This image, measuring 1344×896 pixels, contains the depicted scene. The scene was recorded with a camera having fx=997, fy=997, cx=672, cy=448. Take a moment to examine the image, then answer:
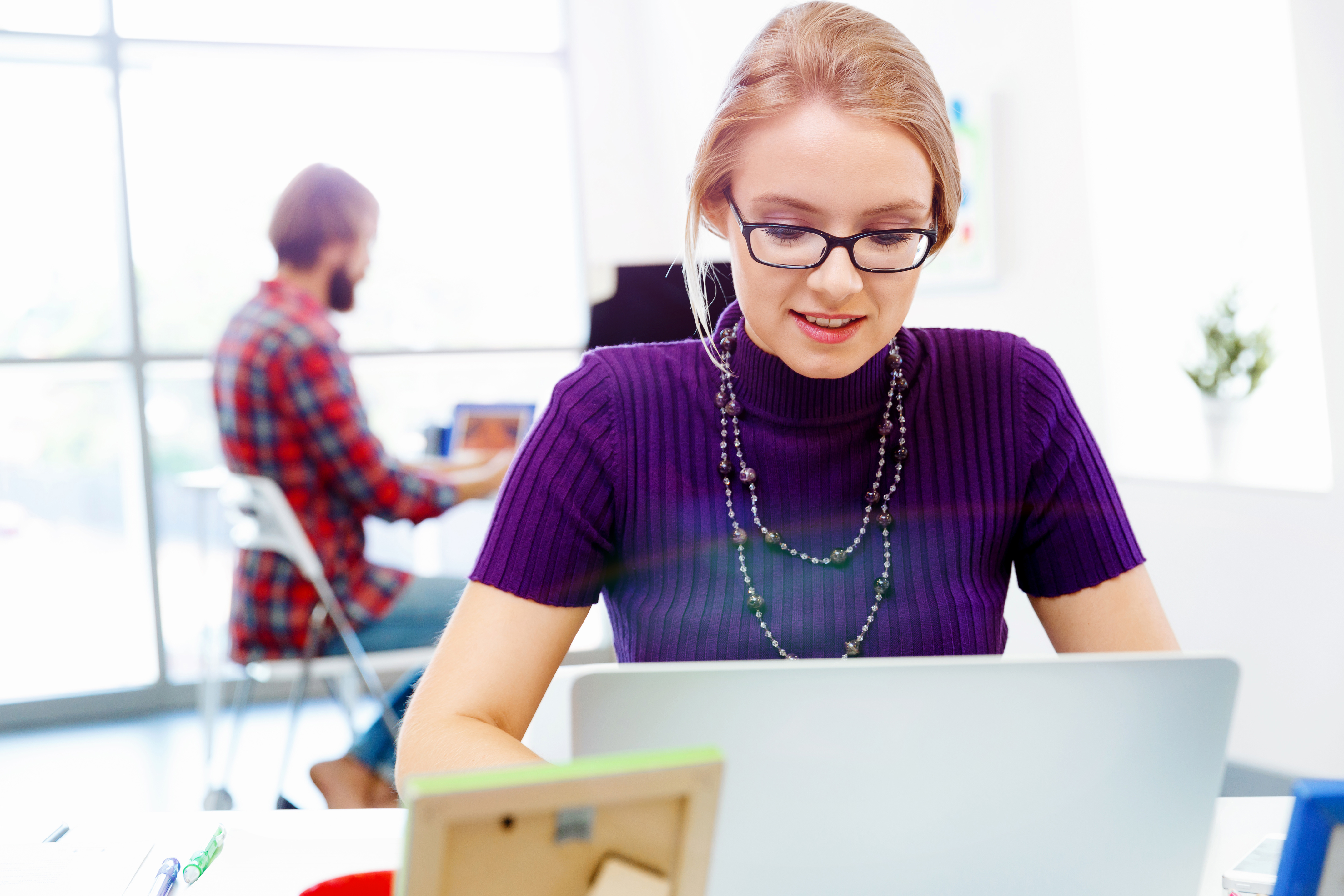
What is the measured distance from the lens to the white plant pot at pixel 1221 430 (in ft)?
8.75

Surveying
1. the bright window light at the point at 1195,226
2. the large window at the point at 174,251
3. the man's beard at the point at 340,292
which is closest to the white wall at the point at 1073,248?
the bright window light at the point at 1195,226

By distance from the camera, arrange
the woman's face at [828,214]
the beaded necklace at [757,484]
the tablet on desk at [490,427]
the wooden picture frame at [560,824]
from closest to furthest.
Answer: the wooden picture frame at [560,824]
the woman's face at [828,214]
the beaded necklace at [757,484]
the tablet on desk at [490,427]

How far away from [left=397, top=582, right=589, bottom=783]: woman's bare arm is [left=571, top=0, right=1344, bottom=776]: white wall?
1.87 metres

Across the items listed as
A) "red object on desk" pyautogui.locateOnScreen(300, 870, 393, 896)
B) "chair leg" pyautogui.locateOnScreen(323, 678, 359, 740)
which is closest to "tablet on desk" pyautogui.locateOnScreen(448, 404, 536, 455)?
"chair leg" pyautogui.locateOnScreen(323, 678, 359, 740)

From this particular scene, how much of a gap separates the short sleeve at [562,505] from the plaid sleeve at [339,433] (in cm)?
132

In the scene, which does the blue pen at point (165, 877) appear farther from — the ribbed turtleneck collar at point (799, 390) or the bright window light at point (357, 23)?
the bright window light at point (357, 23)

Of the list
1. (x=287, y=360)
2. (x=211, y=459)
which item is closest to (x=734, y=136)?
(x=287, y=360)

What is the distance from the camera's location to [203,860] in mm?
846

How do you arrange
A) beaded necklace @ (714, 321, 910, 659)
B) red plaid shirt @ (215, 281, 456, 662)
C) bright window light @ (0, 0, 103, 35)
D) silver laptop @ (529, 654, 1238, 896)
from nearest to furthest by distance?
silver laptop @ (529, 654, 1238, 896) < beaded necklace @ (714, 321, 910, 659) < red plaid shirt @ (215, 281, 456, 662) < bright window light @ (0, 0, 103, 35)

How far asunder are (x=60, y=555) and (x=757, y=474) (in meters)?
3.42

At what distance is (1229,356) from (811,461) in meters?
2.02

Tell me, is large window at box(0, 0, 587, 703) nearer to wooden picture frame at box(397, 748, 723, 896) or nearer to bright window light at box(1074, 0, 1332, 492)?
bright window light at box(1074, 0, 1332, 492)

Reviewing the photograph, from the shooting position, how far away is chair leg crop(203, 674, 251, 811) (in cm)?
232

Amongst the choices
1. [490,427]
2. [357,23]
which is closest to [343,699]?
[490,427]
